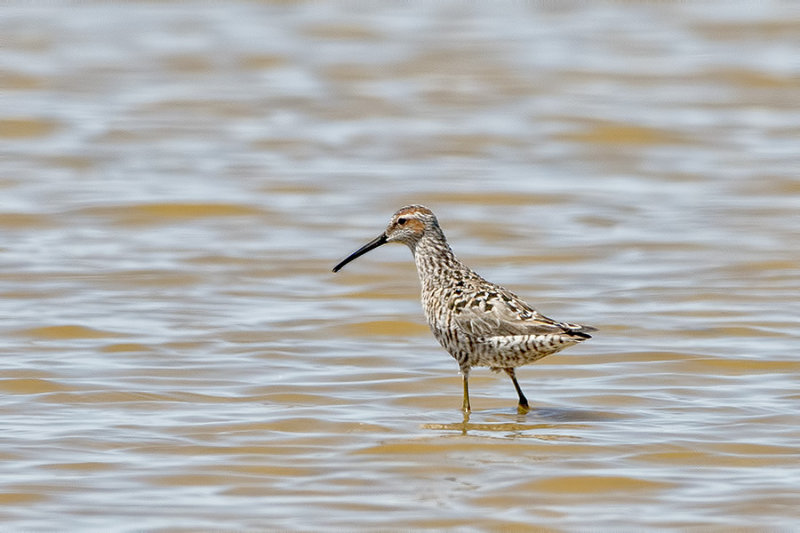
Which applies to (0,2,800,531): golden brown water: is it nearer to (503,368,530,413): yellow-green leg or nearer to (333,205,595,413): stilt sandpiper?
(503,368,530,413): yellow-green leg

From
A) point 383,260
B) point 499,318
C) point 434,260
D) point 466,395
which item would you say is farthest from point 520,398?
point 383,260

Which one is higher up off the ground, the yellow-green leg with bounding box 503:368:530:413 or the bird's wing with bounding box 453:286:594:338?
the bird's wing with bounding box 453:286:594:338

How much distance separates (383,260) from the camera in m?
13.9

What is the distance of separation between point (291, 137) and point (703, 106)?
5395 millimetres

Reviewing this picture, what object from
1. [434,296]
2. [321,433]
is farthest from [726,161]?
[321,433]

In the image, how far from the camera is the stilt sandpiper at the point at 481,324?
30.0 feet

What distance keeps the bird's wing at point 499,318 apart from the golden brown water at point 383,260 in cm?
54

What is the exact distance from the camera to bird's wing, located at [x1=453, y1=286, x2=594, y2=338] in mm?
9180

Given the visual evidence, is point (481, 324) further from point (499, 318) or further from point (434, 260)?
point (434, 260)

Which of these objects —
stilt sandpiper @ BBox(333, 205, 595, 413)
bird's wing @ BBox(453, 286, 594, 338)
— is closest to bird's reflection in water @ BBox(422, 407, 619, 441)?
stilt sandpiper @ BBox(333, 205, 595, 413)

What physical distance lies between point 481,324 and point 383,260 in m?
4.55

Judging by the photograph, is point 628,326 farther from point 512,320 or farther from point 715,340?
point 512,320

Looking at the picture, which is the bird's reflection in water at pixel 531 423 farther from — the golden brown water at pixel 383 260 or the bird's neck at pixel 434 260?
the bird's neck at pixel 434 260

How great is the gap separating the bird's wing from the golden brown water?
543 mm
